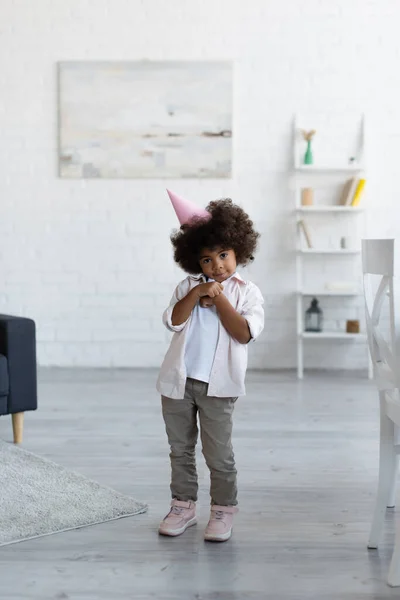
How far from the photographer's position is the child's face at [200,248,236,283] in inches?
91.5

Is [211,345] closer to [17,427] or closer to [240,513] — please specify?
[240,513]

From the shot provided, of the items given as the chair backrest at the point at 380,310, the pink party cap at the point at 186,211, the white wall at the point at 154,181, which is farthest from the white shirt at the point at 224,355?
the white wall at the point at 154,181

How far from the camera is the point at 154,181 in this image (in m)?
5.44

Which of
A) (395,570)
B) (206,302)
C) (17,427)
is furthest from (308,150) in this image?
(395,570)

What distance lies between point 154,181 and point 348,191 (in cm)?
128

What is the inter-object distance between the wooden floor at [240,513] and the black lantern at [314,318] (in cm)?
84

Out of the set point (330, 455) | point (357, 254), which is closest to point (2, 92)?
point (357, 254)

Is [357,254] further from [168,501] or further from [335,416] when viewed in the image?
[168,501]

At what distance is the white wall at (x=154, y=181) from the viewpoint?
536 centimetres

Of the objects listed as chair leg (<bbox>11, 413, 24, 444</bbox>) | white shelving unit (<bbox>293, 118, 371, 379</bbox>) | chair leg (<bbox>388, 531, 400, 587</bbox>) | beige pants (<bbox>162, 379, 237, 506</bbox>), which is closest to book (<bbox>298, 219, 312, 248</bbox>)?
white shelving unit (<bbox>293, 118, 371, 379</bbox>)

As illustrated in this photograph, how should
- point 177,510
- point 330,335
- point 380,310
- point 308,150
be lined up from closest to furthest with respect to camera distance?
point 380,310 → point 177,510 → point 330,335 → point 308,150

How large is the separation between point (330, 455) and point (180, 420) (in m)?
1.14

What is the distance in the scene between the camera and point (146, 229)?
5465 millimetres

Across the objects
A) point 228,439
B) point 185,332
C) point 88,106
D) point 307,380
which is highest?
point 88,106
